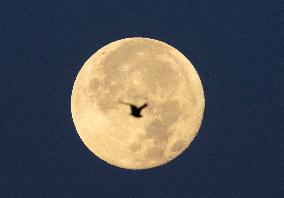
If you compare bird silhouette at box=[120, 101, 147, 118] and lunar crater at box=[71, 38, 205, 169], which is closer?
bird silhouette at box=[120, 101, 147, 118]

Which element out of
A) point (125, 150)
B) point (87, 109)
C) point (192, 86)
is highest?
point (192, 86)

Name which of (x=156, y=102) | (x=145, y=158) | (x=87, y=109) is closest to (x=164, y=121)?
(x=156, y=102)

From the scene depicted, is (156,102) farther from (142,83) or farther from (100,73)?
(100,73)

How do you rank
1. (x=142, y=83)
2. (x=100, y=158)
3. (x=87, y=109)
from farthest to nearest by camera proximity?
(x=100, y=158) → (x=87, y=109) → (x=142, y=83)

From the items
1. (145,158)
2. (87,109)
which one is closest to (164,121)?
(145,158)

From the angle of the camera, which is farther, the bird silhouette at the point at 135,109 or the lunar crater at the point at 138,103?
the lunar crater at the point at 138,103

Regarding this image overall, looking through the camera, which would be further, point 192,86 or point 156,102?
point 192,86

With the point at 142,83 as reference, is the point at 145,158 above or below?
below

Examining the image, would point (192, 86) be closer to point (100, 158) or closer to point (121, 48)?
point (121, 48)

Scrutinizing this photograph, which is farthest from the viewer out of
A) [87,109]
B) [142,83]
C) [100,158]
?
[100,158]
